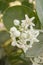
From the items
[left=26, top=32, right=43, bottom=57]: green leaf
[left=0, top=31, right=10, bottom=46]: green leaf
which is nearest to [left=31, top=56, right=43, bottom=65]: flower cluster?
[left=26, top=32, right=43, bottom=57]: green leaf

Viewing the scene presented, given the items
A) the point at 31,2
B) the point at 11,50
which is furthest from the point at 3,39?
the point at 31,2

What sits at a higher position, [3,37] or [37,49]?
[3,37]

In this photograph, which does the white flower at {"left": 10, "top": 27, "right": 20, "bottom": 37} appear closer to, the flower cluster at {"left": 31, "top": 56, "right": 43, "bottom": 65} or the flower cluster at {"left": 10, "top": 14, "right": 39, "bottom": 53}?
the flower cluster at {"left": 10, "top": 14, "right": 39, "bottom": 53}

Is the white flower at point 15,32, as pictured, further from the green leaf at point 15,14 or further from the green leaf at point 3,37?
A: the green leaf at point 3,37

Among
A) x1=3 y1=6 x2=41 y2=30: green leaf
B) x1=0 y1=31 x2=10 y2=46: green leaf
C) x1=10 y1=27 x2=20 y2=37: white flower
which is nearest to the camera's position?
x1=10 y1=27 x2=20 y2=37: white flower

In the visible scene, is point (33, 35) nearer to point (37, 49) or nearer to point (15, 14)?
point (37, 49)

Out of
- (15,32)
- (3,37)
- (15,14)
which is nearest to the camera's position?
(15,32)

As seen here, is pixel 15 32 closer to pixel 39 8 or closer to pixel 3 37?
pixel 39 8

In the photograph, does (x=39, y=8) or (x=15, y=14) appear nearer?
(x=39, y=8)

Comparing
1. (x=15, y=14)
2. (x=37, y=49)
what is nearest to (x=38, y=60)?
(x=37, y=49)

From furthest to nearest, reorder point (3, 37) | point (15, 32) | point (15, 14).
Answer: point (3, 37), point (15, 14), point (15, 32)

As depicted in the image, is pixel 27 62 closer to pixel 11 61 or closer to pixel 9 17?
pixel 11 61
